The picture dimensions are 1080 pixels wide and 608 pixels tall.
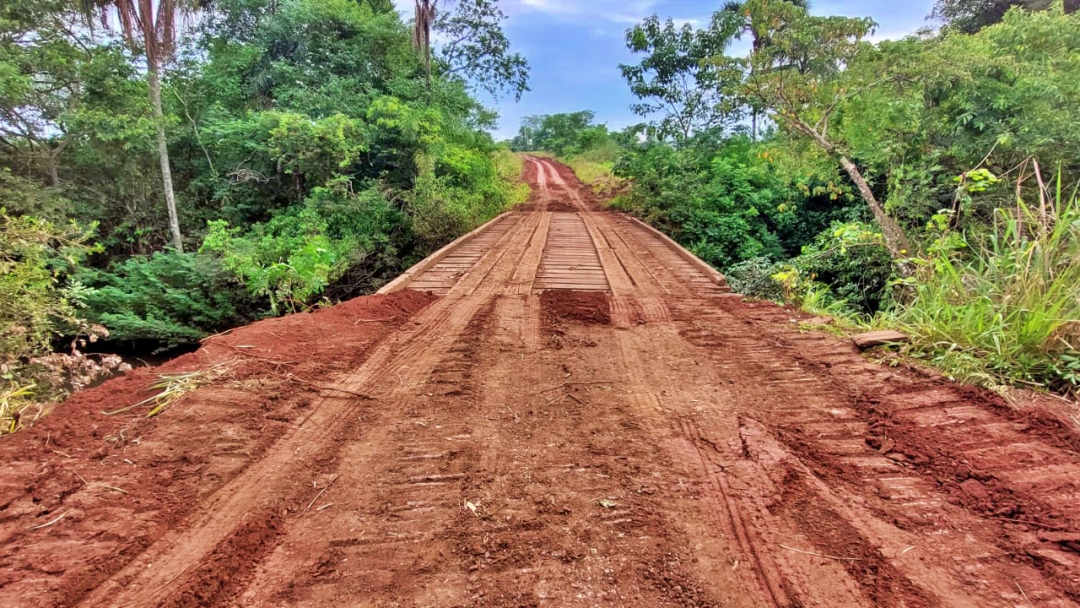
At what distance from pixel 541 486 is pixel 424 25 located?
47.9 ft

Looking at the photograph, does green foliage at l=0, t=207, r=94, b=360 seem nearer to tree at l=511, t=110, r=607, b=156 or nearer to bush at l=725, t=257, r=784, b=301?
bush at l=725, t=257, r=784, b=301

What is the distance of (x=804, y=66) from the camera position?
23.8 ft

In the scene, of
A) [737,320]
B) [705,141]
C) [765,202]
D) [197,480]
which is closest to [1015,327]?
[737,320]

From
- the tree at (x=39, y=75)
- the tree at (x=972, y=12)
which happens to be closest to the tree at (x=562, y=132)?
the tree at (x=972, y=12)

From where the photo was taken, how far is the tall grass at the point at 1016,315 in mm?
2572

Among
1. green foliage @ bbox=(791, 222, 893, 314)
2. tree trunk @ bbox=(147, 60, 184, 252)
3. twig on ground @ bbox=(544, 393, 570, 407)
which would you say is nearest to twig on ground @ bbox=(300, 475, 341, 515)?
twig on ground @ bbox=(544, 393, 570, 407)

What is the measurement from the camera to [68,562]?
1428 millimetres

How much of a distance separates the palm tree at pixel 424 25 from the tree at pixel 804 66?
9203mm

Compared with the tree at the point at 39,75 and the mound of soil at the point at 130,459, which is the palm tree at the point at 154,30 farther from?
the mound of soil at the point at 130,459

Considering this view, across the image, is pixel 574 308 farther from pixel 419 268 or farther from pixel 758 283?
pixel 419 268

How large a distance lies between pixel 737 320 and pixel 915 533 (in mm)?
2761

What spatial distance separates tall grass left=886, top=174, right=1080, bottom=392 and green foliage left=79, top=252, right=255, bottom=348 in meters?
9.09

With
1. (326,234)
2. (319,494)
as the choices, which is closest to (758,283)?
(319,494)

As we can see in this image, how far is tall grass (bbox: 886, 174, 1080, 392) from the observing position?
2.57 meters
